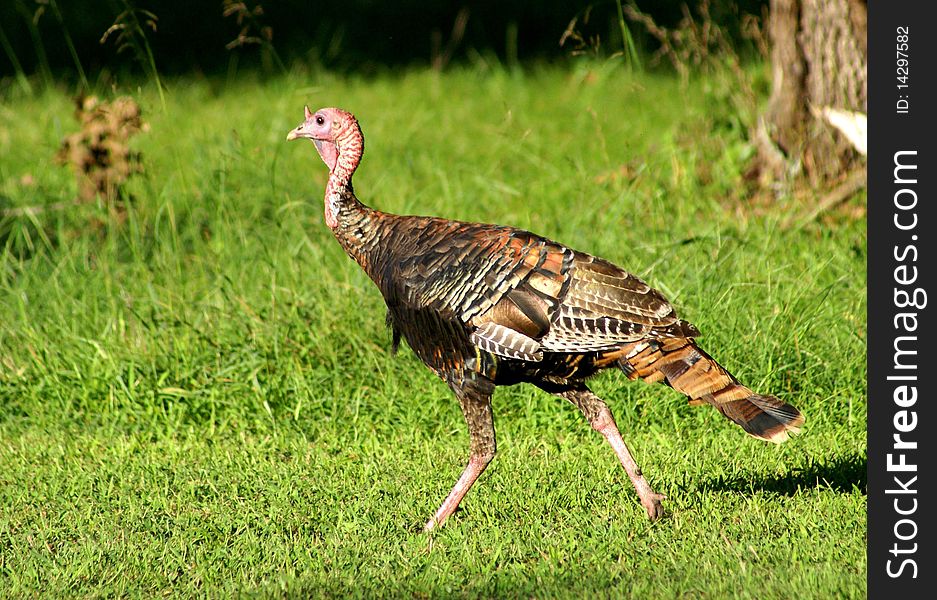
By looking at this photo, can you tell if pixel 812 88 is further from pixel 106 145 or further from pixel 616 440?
pixel 106 145

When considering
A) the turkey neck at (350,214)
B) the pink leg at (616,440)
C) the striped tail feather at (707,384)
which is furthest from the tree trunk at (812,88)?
the turkey neck at (350,214)

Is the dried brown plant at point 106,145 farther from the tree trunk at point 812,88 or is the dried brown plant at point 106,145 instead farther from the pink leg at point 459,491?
the tree trunk at point 812,88

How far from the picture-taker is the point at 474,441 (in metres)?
4.27

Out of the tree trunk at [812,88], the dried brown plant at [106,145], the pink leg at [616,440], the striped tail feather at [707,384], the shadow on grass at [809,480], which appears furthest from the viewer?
the tree trunk at [812,88]

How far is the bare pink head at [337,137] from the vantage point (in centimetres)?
445

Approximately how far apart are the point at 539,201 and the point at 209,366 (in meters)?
2.56

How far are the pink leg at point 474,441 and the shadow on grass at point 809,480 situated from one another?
844 millimetres

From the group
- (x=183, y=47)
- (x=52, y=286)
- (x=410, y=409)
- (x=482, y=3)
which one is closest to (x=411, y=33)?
(x=482, y=3)

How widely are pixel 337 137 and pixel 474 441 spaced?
4.00 ft

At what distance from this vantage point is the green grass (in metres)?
3.95

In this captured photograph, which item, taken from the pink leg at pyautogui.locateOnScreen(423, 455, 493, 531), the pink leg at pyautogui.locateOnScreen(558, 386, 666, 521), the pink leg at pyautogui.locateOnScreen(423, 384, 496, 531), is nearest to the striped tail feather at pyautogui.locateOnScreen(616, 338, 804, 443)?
the pink leg at pyautogui.locateOnScreen(558, 386, 666, 521)

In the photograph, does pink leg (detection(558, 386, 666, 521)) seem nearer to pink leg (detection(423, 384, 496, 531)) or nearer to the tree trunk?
pink leg (detection(423, 384, 496, 531))

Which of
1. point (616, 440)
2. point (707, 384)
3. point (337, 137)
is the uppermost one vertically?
point (337, 137)

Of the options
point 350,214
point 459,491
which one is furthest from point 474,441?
point 350,214
